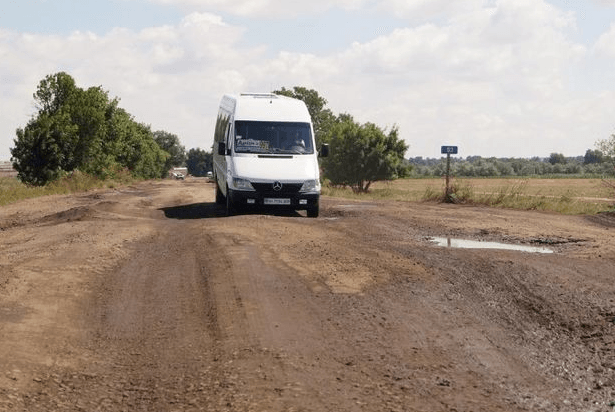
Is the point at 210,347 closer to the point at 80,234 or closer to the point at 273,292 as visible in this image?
the point at 273,292

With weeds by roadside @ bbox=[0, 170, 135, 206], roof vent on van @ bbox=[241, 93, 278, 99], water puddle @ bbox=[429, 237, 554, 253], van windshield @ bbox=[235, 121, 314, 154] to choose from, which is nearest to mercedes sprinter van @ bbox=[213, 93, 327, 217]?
van windshield @ bbox=[235, 121, 314, 154]

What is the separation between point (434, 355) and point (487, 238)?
8.30m

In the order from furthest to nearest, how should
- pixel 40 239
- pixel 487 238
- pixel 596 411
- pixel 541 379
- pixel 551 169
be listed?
1. pixel 551 169
2. pixel 487 238
3. pixel 40 239
4. pixel 541 379
5. pixel 596 411

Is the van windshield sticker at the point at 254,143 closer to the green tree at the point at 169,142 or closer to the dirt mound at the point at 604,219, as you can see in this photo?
the dirt mound at the point at 604,219

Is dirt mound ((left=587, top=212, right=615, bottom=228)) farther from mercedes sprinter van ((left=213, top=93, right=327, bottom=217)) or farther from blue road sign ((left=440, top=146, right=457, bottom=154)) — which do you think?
mercedes sprinter van ((left=213, top=93, right=327, bottom=217))

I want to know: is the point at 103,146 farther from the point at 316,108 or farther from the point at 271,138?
the point at 316,108

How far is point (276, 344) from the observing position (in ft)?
20.9

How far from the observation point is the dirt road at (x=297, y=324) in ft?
17.5

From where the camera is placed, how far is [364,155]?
7325cm

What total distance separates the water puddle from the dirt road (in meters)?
0.37

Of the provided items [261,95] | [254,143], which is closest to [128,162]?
[261,95]

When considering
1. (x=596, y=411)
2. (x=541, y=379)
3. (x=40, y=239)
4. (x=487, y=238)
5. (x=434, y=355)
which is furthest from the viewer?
(x=487, y=238)

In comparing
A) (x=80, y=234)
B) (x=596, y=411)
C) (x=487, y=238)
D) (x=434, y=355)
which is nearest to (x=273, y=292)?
(x=434, y=355)

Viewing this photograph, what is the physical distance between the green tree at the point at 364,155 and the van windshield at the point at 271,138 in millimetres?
54606
